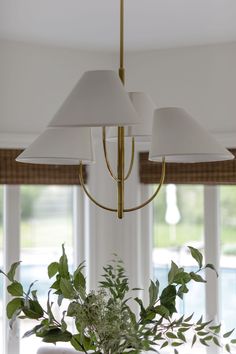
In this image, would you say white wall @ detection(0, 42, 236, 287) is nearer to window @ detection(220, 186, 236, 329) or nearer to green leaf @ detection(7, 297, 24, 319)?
window @ detection(220, 186, 236, 329)

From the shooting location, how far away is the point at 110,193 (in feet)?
12.9

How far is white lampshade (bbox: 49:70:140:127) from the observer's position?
142cm

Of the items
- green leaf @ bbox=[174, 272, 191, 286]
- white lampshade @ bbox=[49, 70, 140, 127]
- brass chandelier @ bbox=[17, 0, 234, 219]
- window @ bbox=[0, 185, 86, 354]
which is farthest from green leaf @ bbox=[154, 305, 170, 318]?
window @ bbox=[0, 185, 86, 354]

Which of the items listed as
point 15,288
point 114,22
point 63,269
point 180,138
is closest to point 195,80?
point 114,22

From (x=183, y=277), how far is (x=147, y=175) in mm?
2192

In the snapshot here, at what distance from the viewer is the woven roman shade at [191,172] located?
366 cm

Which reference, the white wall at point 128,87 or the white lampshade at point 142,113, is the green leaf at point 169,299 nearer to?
the white lampshade at point 142,113

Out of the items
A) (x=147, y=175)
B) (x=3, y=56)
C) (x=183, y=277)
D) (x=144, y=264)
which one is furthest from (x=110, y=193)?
(x=183, y=277)

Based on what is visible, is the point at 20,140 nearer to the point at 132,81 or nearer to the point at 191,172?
the point at 132,81

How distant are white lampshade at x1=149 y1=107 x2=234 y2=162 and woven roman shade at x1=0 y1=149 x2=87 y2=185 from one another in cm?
208

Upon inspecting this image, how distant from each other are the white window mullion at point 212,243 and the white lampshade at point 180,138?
215 centimetres

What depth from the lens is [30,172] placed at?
12.2 feet

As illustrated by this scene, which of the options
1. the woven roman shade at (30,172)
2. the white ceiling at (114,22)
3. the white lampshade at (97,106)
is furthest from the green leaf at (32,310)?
the woven roman shade at (30,172)

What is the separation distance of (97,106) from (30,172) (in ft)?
7.66
